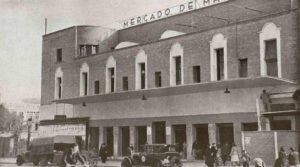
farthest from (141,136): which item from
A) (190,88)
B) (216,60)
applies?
(216,60)

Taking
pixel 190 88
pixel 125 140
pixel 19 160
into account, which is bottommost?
pixel 19 160

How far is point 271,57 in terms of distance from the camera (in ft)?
51.0

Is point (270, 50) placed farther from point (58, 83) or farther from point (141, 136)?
point (58, 83)

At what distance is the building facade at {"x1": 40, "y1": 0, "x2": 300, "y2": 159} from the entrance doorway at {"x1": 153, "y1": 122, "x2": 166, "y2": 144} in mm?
49

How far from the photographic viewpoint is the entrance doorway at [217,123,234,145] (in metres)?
16.8

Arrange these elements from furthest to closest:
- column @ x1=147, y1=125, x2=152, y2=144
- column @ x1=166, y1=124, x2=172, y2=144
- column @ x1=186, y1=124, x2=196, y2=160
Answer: column @ x1=147, y1=125, x2=152, y2=144
column @ x1=166, y1=124, x2=172, y2=144
column @ x1=186, y1=124, x2=196, y2=160

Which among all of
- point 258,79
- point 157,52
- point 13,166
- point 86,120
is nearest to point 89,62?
point 86,120

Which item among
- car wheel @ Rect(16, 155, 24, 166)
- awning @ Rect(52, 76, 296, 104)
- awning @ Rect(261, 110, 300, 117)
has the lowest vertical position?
car wheel @ Rect(16, 155, 24, 166)

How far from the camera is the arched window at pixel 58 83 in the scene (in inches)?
957

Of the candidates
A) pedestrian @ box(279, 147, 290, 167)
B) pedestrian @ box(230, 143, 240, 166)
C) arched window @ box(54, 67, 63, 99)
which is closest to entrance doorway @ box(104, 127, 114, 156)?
arched window @ box(54, 67, 63, 99)

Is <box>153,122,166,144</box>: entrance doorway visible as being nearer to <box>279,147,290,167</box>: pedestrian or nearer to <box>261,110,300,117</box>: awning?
<box>261,110,300,117</box>: awning

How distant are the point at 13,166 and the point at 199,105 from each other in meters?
7.21

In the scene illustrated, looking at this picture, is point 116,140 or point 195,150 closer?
point 195,150

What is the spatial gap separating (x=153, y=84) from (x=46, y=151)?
17.6 feet
